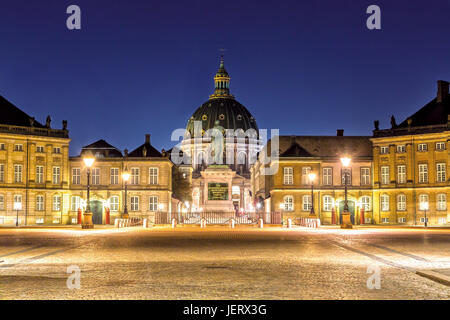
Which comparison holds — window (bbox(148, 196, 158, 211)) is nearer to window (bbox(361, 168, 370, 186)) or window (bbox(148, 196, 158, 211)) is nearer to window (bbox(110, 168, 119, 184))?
window (bbox(110, 168, 119, 184))

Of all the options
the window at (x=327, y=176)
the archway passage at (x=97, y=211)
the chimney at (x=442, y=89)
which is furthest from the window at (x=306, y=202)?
the archway passage at (x=97, y=211)

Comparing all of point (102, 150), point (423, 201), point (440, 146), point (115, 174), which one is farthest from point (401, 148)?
point (102, 150)

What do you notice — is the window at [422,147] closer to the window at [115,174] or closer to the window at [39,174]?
the window at [115,174]

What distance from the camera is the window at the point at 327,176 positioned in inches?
2760

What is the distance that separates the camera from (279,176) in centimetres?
6925

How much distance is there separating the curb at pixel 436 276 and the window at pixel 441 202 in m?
51.7

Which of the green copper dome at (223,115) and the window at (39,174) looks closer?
the window at (39,174)

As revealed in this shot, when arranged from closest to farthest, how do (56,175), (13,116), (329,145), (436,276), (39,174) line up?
(436,276) → (39,174) → (13,116) → (56,175) → (329,145)

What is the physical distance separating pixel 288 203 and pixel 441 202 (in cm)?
1645

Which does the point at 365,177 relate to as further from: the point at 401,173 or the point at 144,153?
the point at 144,153

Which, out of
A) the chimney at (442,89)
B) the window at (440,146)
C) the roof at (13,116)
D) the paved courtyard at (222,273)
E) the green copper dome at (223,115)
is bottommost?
the paved courtyard at (222,273)

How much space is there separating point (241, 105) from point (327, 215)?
106 metres
